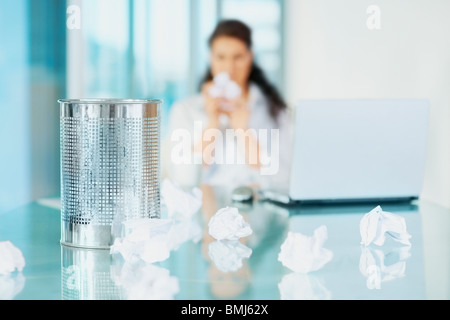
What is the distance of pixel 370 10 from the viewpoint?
307 centimetres

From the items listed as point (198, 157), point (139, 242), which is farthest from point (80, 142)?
point (198, 157)

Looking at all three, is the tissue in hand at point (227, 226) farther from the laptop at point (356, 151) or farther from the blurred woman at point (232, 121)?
the blurred woman at point (232, 121)

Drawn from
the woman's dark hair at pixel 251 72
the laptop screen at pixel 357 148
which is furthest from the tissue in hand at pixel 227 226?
the woman's dark hair at pixel 251 72

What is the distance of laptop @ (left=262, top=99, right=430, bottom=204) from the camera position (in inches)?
56.1

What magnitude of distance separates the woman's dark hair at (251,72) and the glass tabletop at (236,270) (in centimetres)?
286

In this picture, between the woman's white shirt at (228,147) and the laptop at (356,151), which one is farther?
the woman's white shirt at (228,147)

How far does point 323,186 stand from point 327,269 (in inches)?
26.3

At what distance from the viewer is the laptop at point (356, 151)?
1.42m

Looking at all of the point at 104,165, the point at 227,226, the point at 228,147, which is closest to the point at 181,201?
the point at 227,226

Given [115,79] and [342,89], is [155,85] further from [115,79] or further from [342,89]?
[342,89]

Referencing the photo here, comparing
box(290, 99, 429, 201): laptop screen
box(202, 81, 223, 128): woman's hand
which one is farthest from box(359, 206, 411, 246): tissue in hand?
box(202, 81, 223, 128): woman's hand

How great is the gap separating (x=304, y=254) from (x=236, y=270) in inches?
3.4

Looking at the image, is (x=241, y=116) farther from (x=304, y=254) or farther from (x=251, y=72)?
(x=304, y=254)

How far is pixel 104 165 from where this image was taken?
0.89 meters
